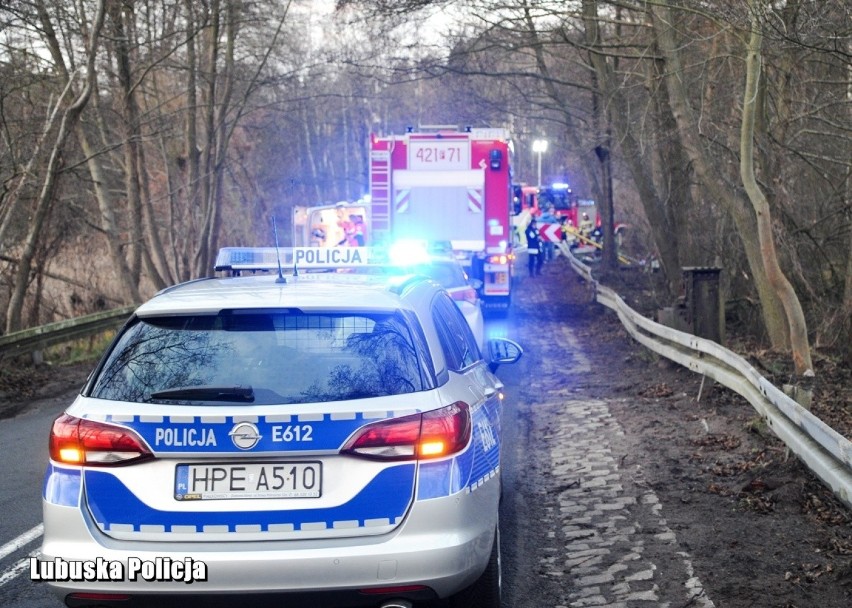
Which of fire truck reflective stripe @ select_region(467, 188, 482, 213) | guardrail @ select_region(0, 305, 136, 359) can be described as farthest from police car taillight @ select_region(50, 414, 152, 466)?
fire truck reflective stripe @ select_region(467, 188, 482, 213)

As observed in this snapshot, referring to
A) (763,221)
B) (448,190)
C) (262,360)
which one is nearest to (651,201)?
(448,190)

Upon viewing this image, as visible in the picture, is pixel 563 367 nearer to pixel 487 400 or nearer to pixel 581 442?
pixel 581 442

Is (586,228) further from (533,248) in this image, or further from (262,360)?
(262,360)

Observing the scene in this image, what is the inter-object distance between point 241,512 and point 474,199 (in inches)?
644

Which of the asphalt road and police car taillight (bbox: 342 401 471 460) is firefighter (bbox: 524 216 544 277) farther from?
police car taillight (bbox: 342 401 471 460)

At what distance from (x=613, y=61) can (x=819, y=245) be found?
31.4ft

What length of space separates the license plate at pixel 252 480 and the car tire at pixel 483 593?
99cm

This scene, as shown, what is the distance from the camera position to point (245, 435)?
3967 mm

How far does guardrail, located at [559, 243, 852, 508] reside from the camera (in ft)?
19.7

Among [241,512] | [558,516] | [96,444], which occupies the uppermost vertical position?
[96,444]

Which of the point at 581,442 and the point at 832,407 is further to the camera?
the point at 832,407

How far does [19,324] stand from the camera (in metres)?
15.4

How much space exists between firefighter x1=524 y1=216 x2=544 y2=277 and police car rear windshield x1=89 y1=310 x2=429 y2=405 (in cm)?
2913

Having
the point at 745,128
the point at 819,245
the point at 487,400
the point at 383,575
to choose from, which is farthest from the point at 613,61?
the point at 383,575
